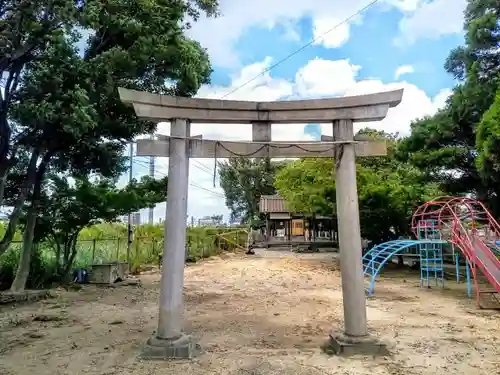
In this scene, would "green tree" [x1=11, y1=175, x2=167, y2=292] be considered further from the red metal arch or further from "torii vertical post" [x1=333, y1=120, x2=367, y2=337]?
the red metal arch

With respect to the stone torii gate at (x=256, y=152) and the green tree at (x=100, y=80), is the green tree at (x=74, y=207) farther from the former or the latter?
the stone torii gate at (x=256, y=152)

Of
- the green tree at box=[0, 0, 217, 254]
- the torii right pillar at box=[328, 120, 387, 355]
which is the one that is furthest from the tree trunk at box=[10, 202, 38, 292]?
the torii right pillar at box=[328, 120, 387, 355]

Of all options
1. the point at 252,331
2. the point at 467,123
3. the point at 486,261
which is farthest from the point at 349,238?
the point at 467,123

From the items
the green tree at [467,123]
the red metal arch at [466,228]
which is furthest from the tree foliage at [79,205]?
the green tree at [467,123]

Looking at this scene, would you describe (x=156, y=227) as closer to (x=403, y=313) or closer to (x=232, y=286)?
(x=232, y=286)

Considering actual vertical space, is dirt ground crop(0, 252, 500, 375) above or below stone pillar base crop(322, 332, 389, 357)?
below

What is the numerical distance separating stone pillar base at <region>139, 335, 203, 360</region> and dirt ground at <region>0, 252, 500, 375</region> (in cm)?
14

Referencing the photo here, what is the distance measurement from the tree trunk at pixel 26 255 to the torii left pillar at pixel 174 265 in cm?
609

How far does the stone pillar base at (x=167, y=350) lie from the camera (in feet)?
15.8

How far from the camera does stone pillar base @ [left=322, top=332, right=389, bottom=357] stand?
16.2 feet

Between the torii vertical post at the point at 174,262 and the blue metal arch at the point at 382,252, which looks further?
the blue metal arch at the point at 382,252

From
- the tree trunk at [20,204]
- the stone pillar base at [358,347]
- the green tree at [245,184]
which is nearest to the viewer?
the stone pillar base at [358,347]

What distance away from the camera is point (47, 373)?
14.8 ft

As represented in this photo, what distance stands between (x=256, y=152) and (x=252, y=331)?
9.22ft
